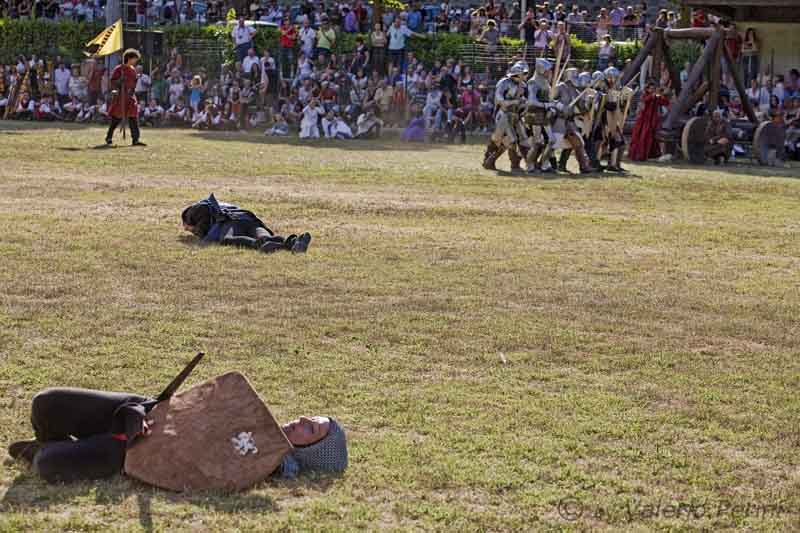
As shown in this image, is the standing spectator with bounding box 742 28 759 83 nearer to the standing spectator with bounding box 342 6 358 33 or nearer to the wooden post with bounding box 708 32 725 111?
the wooden post with bounding box 708 32 725 111

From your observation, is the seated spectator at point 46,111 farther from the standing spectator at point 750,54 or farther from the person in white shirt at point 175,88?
the standing spectator at point 750,54

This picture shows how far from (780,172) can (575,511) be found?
17.5 meters

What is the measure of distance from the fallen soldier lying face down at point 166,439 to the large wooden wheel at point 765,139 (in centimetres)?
1935

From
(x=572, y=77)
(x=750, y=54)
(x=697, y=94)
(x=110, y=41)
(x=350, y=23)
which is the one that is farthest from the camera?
(x=350, y=23)

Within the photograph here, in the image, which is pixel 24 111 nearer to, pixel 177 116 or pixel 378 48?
pixel 177 116

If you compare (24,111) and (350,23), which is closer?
(24,111)

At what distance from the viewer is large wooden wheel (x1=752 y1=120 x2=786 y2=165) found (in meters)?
23.4

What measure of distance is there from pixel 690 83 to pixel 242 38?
11.8 m

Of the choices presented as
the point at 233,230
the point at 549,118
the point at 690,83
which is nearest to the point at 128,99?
the point at 549,118

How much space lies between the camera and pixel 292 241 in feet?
37.7

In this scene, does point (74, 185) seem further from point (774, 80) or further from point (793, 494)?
point (774, 80)

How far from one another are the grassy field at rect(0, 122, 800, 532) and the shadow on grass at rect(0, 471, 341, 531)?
0.5 inches

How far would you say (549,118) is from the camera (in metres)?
19.6

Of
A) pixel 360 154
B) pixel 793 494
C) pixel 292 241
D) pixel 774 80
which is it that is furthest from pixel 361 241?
pixel 774 80
